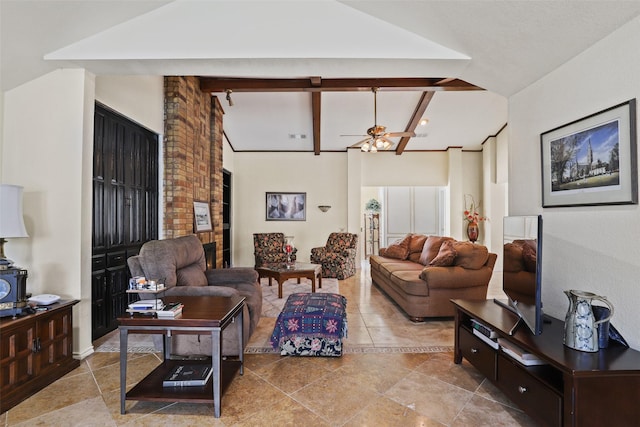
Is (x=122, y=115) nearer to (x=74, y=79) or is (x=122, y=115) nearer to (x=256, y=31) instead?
(x=74, y=79)

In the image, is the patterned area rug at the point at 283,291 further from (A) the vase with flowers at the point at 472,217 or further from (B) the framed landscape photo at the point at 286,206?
(A) the vase with flowers at the point at 472,217

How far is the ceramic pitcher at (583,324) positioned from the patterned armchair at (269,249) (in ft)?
18.5

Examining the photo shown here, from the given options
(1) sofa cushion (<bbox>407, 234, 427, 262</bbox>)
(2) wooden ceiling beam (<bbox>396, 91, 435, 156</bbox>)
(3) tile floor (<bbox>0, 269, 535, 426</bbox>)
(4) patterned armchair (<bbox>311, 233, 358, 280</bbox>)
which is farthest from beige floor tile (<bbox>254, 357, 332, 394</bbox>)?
(2) wooden ceiling beam (<bbox>396, 91, 435, 156</bbox>)

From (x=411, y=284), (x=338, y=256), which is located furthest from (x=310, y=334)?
(x=338, y=256)

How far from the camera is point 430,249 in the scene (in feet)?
16.6

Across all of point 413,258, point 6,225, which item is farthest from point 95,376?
point 413,258

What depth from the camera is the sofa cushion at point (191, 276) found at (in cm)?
312

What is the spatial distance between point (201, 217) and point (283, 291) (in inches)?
71.7

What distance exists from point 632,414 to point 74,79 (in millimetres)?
4341

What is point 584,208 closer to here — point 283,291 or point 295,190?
point 283,291

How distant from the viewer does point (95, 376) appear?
2.49 metres

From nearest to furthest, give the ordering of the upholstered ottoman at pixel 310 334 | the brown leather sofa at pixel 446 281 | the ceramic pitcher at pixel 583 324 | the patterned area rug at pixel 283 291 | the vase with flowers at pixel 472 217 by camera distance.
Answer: the ceramic pitcher at pixel 583 324, the upholstered ottoman at pixel 310 334, the brown leather sofa at pixel 446 281, the patterned area rug at pixel 283 291, the vase with flowers at pixel 472 217

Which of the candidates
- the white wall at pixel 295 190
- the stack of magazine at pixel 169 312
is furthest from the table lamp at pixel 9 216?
the white wall at pixel 295 190

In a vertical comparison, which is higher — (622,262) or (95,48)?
(95,48)
